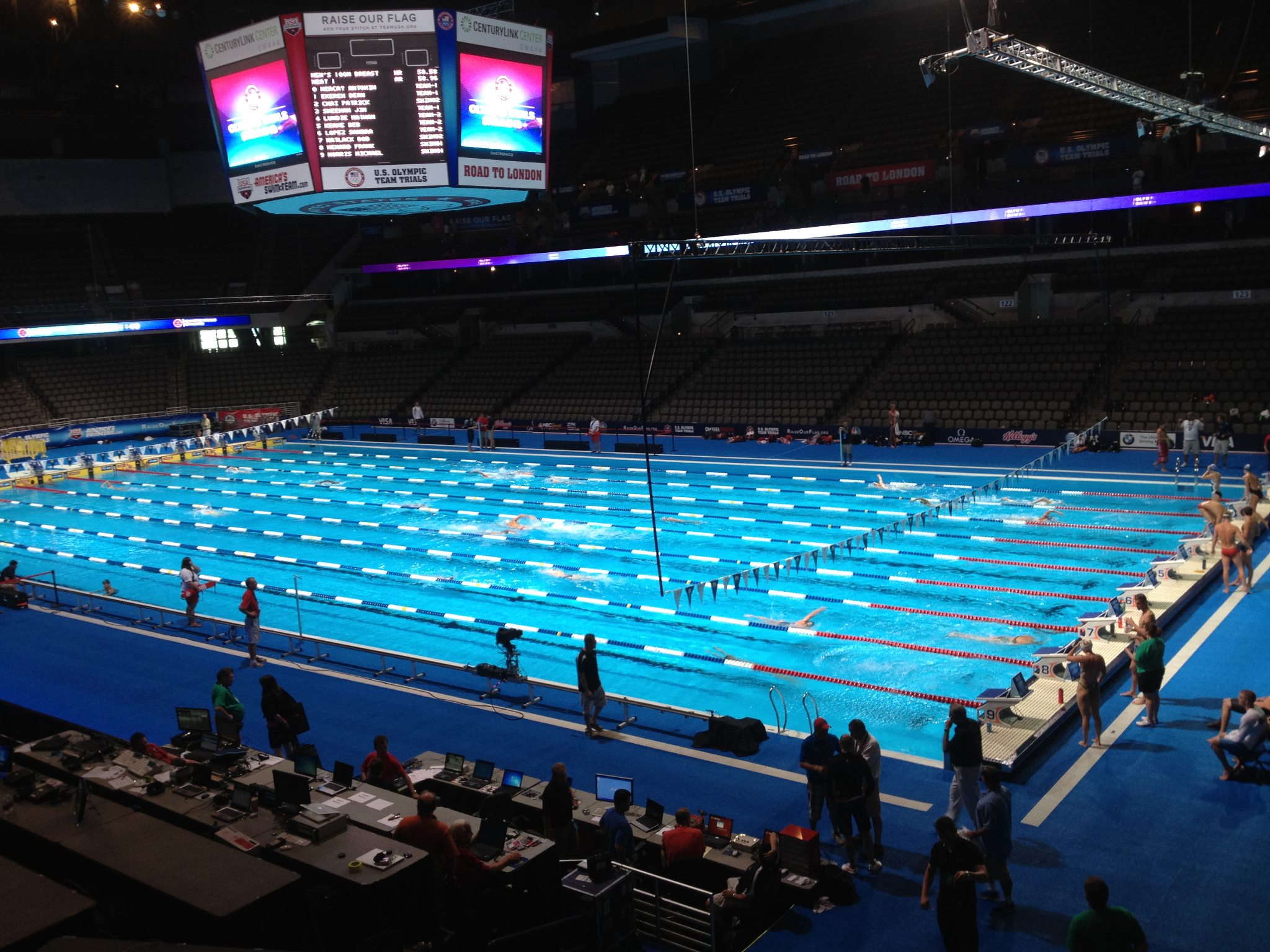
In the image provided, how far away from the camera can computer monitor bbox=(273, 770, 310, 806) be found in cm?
723

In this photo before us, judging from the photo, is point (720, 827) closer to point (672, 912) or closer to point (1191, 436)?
point (672, 912)

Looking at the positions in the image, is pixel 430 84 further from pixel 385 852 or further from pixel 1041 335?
pixel 1041 335

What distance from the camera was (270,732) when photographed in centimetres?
1020

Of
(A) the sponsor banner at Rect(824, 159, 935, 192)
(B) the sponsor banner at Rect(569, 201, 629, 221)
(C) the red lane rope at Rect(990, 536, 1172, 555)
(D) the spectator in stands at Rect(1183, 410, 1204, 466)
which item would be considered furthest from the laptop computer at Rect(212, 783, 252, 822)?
(B) the sponsor banner at Rect(569, 201, 629, 221)

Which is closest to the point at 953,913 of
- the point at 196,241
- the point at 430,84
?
the point at 430,84

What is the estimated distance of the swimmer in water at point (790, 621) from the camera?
46.6ft

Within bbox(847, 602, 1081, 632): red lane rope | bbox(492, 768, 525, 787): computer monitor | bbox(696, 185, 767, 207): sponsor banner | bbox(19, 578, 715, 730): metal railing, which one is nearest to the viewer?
bbox(492, 768, 525, 787): computer monitor

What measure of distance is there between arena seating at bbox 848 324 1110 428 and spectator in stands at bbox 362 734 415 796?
22.1 meters

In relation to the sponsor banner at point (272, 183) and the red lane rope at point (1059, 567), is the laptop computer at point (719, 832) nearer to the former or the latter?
the red lane rope at point (1059, 567)

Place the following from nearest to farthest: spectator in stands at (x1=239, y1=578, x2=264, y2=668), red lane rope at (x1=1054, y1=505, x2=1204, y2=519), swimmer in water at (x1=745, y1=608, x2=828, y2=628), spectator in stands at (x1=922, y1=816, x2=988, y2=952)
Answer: spectator in stands at (x1=922, y1=816, x2=988, y2=952)
spectator in stands at (x1=239, y1=578, x2=264, y2=668)
swimmer in water at (x1=745, y1=608, x2=828, y2=628)
red lane rope at (x1=1054, y1=505, x2=1204, y2=519)

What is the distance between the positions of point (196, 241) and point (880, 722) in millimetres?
44132

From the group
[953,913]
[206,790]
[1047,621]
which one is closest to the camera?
[953,913]

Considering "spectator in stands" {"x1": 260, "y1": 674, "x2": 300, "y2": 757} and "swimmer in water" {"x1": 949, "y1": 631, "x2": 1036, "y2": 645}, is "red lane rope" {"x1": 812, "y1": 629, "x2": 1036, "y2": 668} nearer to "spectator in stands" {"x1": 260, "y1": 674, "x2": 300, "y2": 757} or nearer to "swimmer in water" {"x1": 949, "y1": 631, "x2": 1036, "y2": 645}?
"swimmer in water" {"x1": 949, "y1": 631, "x2": 1036, "y2": 645}

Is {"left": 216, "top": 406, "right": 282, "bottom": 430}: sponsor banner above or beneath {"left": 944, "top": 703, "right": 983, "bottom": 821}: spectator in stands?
above
